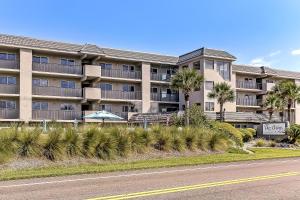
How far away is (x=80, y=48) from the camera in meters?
45.3

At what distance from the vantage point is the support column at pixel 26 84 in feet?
136

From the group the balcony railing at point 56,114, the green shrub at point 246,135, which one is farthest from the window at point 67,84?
the green shrub at point 246,135

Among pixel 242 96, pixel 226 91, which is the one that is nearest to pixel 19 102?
pixel 226 91

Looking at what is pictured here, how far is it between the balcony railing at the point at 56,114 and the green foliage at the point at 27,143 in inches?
1001

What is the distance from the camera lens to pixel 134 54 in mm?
49688

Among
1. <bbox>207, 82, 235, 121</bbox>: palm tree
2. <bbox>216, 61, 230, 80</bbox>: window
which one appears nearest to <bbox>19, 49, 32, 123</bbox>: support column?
<bbox>207, 82, 235, 121</bbox>: palm tree

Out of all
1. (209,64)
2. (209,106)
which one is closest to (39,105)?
(209,106)

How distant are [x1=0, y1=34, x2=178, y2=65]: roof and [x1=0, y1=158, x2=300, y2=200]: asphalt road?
101ft

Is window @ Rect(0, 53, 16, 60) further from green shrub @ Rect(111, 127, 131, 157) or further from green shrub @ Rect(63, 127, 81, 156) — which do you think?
green shrub @ Rect(63, 127, 81, 156)

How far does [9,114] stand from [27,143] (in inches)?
1004

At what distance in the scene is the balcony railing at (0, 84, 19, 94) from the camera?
4066cm

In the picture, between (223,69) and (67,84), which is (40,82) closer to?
(67,84)

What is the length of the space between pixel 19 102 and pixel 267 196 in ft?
118

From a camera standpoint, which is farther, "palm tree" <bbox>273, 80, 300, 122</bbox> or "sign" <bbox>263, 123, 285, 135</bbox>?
"palm tree" <bbox>273, 80, 300, 122</bbox>
